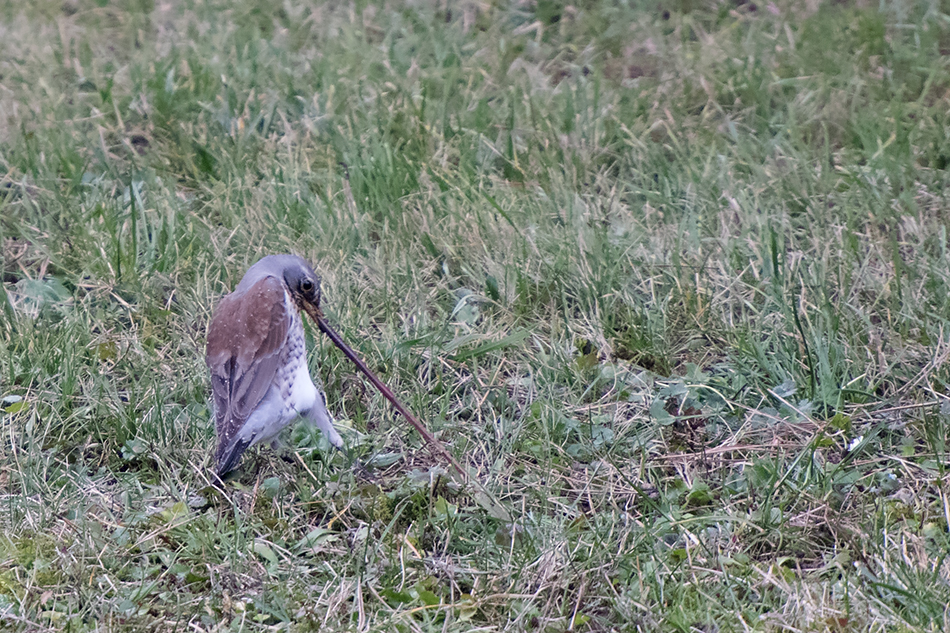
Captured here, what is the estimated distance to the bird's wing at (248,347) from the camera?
3838 millimetres

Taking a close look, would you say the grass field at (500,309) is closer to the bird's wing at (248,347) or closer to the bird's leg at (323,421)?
the bird's leg at (323,421)

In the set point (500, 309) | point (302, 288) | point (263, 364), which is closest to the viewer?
point (263, 364)

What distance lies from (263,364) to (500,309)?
3.76 ft

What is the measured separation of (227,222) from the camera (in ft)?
17.0

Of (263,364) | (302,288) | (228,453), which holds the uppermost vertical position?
(302,288)

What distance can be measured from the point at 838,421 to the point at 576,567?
120cm

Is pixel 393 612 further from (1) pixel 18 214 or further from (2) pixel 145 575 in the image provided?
(1) pixel 18 214

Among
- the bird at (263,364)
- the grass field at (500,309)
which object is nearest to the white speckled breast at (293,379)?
the bird at (263,364)

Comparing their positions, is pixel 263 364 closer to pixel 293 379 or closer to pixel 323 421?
pixel 293 379

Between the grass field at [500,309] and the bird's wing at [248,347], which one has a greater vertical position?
the bird's wing at [248,347]

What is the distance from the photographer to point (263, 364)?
12.8 feet

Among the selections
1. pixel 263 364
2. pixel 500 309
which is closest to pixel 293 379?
pixel 263 364

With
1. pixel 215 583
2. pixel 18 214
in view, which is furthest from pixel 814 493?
pixel 18 214

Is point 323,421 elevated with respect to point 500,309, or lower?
elevated
